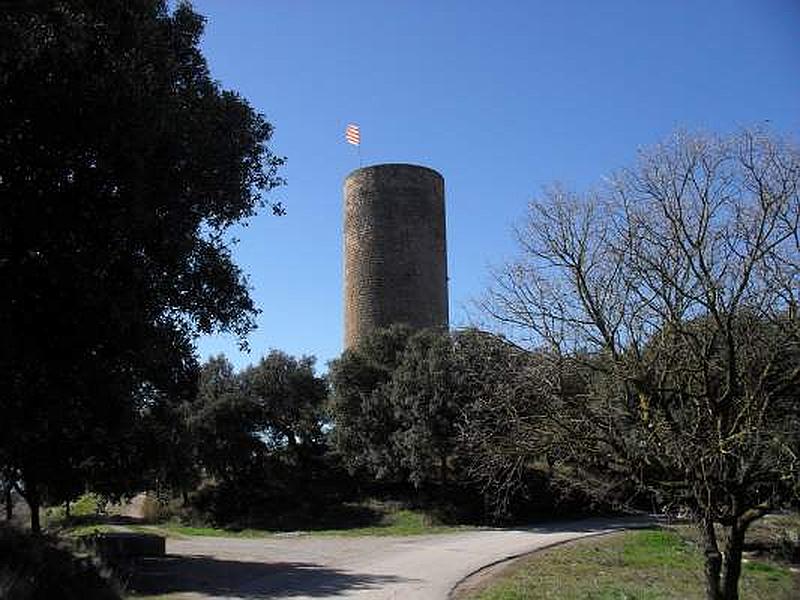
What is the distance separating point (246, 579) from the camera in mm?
16688

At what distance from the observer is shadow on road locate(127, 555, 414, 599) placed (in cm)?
1488

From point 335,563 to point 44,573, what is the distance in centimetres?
1028

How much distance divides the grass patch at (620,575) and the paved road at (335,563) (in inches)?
41.7

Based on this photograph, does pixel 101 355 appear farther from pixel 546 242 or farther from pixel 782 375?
pixel 782 375

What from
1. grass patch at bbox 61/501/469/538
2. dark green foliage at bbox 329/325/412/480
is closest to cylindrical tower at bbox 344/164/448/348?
dark green foliage at bbox 329/325/412/480

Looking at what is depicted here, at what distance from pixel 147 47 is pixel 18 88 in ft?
4.79

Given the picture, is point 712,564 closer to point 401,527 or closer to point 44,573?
point 44,573

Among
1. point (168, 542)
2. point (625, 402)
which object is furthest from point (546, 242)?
point (168, 542)

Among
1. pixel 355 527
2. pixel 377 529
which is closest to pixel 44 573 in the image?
pixel 377 529

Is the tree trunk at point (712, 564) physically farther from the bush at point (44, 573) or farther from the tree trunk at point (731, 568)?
the bush at point (44, 573)

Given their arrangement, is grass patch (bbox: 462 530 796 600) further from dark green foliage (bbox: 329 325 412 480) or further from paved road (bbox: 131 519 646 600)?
dark green foliage (bbox: 329 325 412 480)

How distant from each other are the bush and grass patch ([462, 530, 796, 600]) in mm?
6137

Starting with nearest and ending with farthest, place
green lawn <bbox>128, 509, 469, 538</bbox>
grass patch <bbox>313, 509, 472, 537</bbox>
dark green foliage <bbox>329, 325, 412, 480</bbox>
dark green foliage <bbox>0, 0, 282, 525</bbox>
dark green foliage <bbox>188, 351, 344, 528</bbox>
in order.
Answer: dark green foliage <bbox>0, 0, 282, 525</bbox> < grass patch <bbox>313, 509, 472, 537</bbox> < green lawn <bbox>128, 509, 469, 538</bbox> < dark green foliage <bbox>329, 325, 412, 480</bbox> < dark green foliage <bbox>188, 351, 344, 528</bbox>

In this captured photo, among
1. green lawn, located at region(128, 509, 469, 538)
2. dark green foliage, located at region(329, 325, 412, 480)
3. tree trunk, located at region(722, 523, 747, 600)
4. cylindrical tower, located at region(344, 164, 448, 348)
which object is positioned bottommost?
green lawn, located at region(128, 509, 469, 538)
